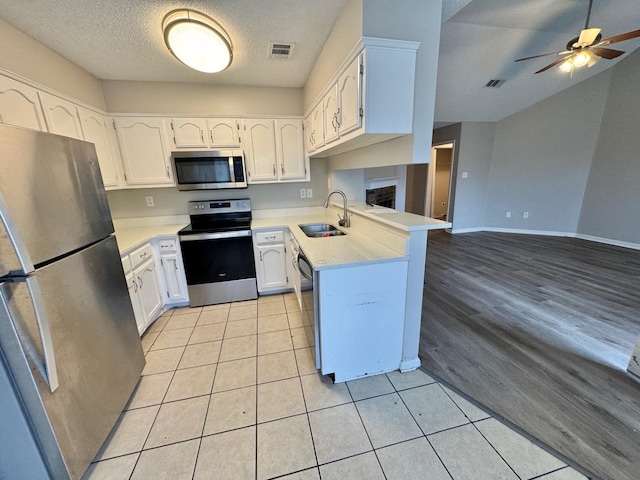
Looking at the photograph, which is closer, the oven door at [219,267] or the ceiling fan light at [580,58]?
the oven door at [219,267]

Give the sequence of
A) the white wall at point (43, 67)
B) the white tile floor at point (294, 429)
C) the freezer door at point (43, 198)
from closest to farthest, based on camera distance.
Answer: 1. the freezer door at point (43, 198)
2. the white tile floor at point (294, 429)
3. the white wall at point (43, 67)

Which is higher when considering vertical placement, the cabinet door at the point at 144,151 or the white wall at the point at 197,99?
the white wall at the point at 197,99

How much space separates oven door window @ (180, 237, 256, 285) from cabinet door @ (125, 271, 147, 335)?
1.77 ft

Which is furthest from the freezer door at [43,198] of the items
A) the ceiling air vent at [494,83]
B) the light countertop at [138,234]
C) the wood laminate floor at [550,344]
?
the ceiling air vent at [494,83]

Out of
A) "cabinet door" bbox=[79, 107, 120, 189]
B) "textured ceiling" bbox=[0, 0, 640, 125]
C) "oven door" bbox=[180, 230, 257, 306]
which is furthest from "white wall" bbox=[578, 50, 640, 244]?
"cabinet door" bbox=[79, 107, 120, 189]

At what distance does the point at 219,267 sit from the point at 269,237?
633 mm

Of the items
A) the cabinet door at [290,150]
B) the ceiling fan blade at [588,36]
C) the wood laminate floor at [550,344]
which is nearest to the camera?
the wood laminate floor at [550,344]

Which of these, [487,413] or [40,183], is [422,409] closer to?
[487,413]

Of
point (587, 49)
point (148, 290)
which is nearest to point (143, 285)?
point (148, 290)

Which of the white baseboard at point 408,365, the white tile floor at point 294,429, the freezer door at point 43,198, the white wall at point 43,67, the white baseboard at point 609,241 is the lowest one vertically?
the white tile floor at point 294,429

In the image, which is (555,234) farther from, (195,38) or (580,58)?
(195,38)

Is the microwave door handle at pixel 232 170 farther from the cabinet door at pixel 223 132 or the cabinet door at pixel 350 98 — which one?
the cabinet door at pixel 350 98

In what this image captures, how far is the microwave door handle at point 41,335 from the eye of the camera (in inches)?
36.9

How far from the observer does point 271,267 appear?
116 inches
